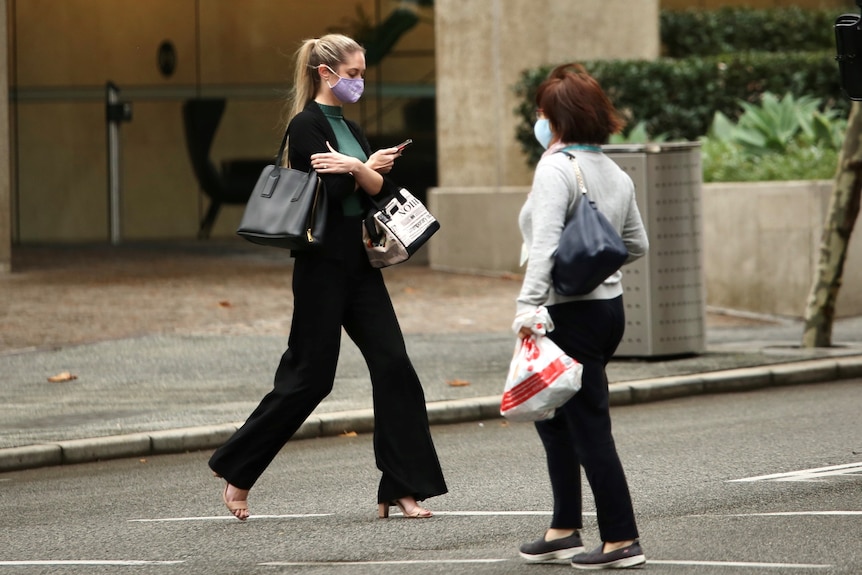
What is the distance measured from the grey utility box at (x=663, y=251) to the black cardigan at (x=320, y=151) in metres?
5.71

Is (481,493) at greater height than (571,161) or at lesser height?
lesser

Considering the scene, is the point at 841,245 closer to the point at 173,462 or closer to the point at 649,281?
the point at 649,281

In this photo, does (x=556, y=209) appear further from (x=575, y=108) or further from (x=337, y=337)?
(x=337, y=337)

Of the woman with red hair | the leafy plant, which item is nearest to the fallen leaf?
the woman with red hair

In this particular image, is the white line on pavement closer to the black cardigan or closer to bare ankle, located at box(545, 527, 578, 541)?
bare ankle, located at box(545, 527, 578, 541)

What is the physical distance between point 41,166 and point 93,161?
33.2 inches

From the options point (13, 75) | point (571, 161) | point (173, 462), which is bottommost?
point (173, 462)

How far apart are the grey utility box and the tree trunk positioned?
124 cm

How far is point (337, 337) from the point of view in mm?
6508

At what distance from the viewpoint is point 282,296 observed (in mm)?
16281

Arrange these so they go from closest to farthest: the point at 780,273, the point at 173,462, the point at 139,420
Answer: the point at 173,462 → the point at 139,420 → the point at 780,273

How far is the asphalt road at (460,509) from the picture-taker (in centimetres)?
577

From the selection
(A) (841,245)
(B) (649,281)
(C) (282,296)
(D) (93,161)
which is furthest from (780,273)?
(D) (93,161)

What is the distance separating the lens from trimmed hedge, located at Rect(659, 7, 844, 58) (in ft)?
71.8
